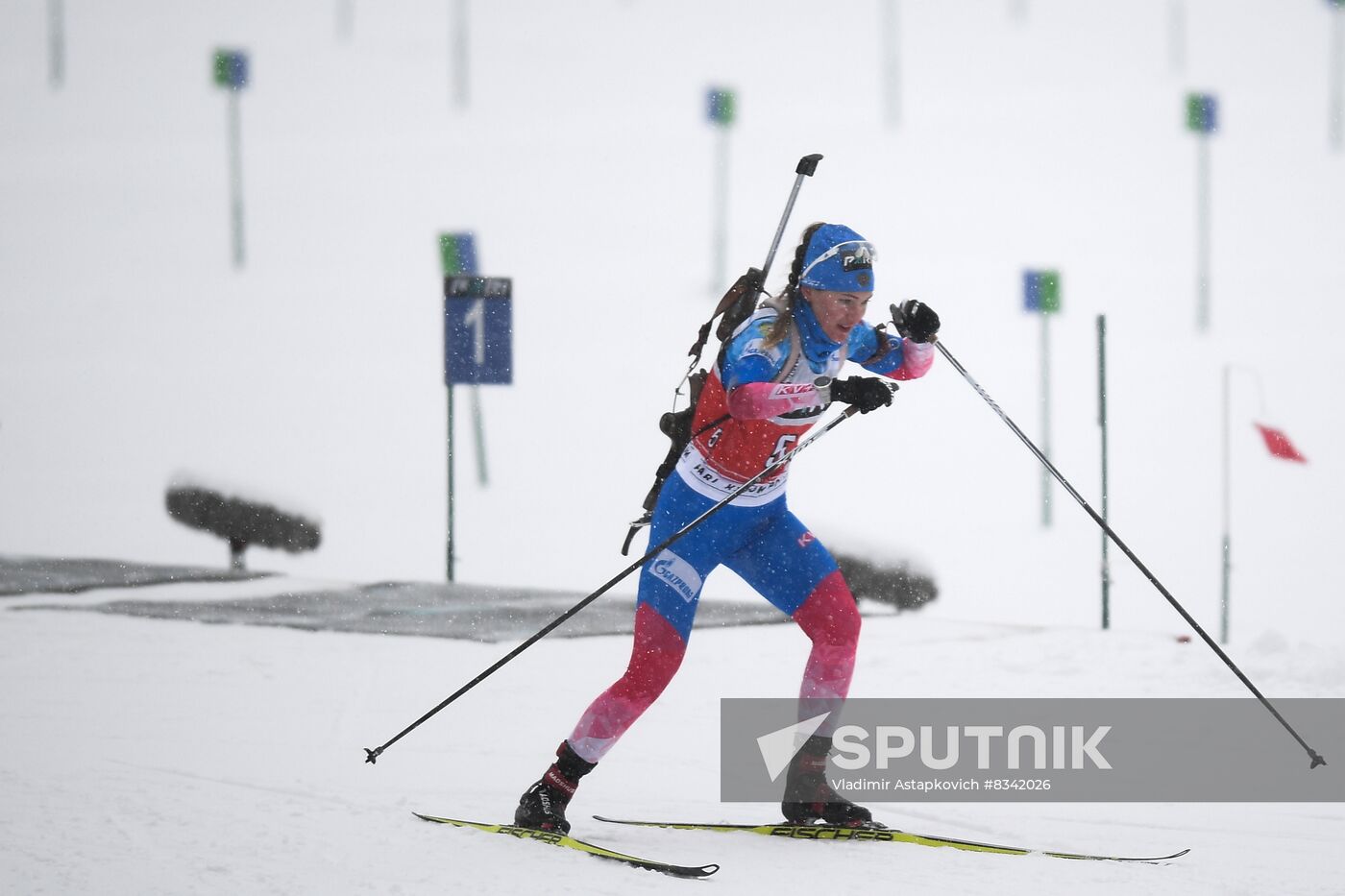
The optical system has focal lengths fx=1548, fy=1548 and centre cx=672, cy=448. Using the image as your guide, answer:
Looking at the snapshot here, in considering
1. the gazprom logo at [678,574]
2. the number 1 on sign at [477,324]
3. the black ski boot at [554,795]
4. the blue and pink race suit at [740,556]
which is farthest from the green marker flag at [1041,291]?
the black ski boot at [554,795]

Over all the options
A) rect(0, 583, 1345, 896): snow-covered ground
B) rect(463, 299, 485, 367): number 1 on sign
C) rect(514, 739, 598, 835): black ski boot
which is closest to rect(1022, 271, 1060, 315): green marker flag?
rect(0, 583, 1345, 896): snow-covered ground

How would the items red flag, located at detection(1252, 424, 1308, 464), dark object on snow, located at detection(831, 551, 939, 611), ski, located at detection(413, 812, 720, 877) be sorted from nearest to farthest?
ski, located at detection(413, 812, 720, 877) → red flag, located at detection(1252, 424, 1308, 464) → dark object on snow, located at detection(831, 551, 939, 611)

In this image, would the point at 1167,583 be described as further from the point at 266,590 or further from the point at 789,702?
the point at 266,590

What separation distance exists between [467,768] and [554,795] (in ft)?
3.69

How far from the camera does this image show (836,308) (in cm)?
455

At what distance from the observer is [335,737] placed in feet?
20.3

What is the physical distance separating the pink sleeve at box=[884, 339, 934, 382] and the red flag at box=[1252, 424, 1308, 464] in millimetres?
4161

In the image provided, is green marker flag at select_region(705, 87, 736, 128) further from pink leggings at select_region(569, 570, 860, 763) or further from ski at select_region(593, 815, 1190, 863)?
ski at select_region(593, 815, 1190, 863)

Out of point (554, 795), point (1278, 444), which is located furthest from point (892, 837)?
point (1278, 444)

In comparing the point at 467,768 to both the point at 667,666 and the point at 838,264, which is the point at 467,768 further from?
the point at 838,264

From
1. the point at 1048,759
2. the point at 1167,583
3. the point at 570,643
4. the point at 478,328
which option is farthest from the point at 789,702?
the point at 1167,583

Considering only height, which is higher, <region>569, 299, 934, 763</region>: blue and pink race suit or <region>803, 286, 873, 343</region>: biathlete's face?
<region>803, 286, 873, 343</region>: biathlete's face

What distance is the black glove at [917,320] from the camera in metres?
4.62

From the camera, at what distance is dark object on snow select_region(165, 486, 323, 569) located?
435 inches
